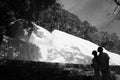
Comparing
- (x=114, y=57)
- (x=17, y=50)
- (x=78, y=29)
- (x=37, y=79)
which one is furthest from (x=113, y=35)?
(x=37, y=79)

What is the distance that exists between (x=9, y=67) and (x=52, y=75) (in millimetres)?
1918

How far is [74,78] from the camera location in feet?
26.0

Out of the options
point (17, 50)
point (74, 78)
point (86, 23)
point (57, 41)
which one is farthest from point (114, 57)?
point (86, 23)

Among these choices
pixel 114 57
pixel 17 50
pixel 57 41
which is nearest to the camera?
pixel 17 50

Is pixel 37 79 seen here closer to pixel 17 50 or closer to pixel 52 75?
pixel 52 75

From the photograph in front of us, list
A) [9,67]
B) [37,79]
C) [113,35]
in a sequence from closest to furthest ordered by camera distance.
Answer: [9,67], [37,79], [113,35]

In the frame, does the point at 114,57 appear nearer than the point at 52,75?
No

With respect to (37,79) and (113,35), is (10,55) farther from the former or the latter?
(113,35)

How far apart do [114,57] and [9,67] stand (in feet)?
60.3

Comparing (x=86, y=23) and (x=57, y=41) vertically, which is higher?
(x=86, y=23)

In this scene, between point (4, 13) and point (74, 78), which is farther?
point (4, 13)

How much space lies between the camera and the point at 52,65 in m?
7.66

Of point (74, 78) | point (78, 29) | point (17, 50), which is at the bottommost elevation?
point (74, 78)

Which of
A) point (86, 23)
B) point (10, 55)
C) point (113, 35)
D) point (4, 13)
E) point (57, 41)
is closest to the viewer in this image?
point (4, 13)
